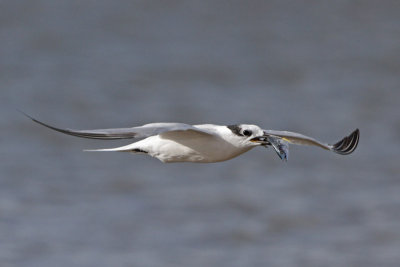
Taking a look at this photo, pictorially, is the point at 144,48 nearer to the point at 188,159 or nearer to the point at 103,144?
the point at 103,144

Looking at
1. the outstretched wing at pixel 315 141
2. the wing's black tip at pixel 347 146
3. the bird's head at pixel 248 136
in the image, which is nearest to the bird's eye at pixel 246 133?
the bird's head at pixel 248 136

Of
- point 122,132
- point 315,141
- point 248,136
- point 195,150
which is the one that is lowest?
point 122,132

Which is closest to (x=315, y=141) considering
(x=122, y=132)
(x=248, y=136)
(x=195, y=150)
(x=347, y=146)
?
(x=347, y=146)

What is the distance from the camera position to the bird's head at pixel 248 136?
23.8ft

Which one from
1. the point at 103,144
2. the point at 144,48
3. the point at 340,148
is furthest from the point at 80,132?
the point at 144,48

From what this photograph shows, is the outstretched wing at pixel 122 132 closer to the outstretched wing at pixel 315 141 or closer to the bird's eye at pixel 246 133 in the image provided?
the bird's eye at pixel 246 133

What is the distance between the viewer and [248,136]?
7254mm

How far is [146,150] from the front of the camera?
7.46 m

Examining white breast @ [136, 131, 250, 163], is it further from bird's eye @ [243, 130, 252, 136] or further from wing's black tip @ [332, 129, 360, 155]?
wing's black tip @ [332, 129, 360, 155]

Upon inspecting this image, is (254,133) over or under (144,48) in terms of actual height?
under

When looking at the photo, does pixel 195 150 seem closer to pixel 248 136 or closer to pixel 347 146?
pixel 248 136

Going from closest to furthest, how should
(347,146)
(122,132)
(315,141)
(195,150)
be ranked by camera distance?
(122,132) < (195,150) < (315,141) < (347,146)

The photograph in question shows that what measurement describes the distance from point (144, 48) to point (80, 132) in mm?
21853

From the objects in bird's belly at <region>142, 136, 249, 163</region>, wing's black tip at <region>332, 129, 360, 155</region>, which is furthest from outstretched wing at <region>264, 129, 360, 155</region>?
bird's belly at <region>142, 136, 249, 163</region>
